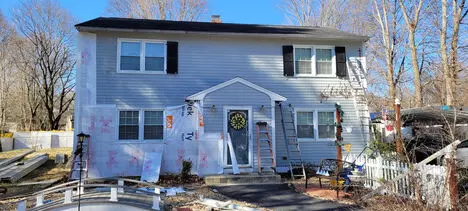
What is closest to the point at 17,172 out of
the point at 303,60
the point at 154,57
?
the point at 154,57

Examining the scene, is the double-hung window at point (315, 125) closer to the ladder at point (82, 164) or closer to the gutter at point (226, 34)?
the gutter at point (226, 34)

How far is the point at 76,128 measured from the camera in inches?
417

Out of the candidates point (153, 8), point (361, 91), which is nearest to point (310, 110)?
point (361, 91)

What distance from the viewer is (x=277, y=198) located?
24.9 ft

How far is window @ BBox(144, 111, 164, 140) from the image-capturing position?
11.0m

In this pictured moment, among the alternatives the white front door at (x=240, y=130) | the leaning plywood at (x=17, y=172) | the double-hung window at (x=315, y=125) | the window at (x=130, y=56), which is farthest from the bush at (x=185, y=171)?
the leaning plywood at (x=17, y=172)

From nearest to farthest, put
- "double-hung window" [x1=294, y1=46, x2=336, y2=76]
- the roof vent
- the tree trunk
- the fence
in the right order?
"double-hung window" [x1=294, y1=46, x2=336, y2=76]
the tree trunk
the roof vent
the fence

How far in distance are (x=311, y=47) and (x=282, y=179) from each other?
5232 millimetres

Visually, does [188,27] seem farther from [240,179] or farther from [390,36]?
[390,36]

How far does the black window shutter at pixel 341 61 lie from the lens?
1223 cm

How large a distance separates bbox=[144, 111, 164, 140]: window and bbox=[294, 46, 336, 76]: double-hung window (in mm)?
5355

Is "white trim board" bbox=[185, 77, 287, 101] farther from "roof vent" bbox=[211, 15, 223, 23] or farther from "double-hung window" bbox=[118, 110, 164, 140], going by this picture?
"roof vent" bbox=[211, 15, 223, 23]

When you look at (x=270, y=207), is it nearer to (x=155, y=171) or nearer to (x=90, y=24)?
(x=155, y=171)

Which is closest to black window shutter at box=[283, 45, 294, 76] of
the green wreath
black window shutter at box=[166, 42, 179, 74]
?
the green wreath
